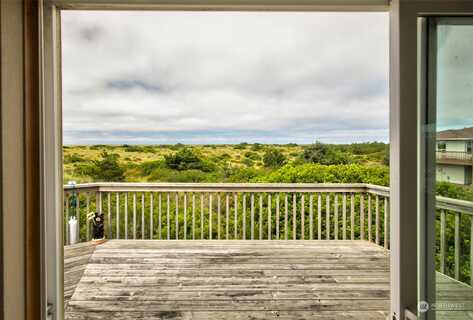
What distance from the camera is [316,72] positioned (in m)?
5.14

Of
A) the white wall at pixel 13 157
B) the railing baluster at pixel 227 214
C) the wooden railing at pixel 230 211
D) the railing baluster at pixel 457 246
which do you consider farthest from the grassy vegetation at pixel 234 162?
the white wall at pixel 13 157

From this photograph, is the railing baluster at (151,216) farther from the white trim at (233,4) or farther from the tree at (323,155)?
the white trim at (233,4)

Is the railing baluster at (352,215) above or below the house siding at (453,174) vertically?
below

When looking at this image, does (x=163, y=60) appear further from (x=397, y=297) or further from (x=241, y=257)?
(x=397, y=297)

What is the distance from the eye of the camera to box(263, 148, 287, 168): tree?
587 cm

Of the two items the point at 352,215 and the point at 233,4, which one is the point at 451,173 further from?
the point at 352,215

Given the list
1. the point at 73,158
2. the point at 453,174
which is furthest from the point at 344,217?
the point at 73,158

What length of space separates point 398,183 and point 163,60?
186 inches

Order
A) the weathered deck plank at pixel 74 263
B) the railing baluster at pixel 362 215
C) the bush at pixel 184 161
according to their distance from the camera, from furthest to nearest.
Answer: the bush at pixel 184 161 → the railing baluster at pixel 362 215 → the weathered deck plank at pixel 74 263

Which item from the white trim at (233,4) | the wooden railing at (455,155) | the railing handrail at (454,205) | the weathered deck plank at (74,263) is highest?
the white trim at (233,4)

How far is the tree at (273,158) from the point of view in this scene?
5.87 meters

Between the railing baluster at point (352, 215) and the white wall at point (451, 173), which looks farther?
the railing baluster at point (352, 215)

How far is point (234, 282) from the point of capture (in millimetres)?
2840

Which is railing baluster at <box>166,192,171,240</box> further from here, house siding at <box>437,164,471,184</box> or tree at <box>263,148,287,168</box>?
house siding at <box>437,164,471,184</box>
